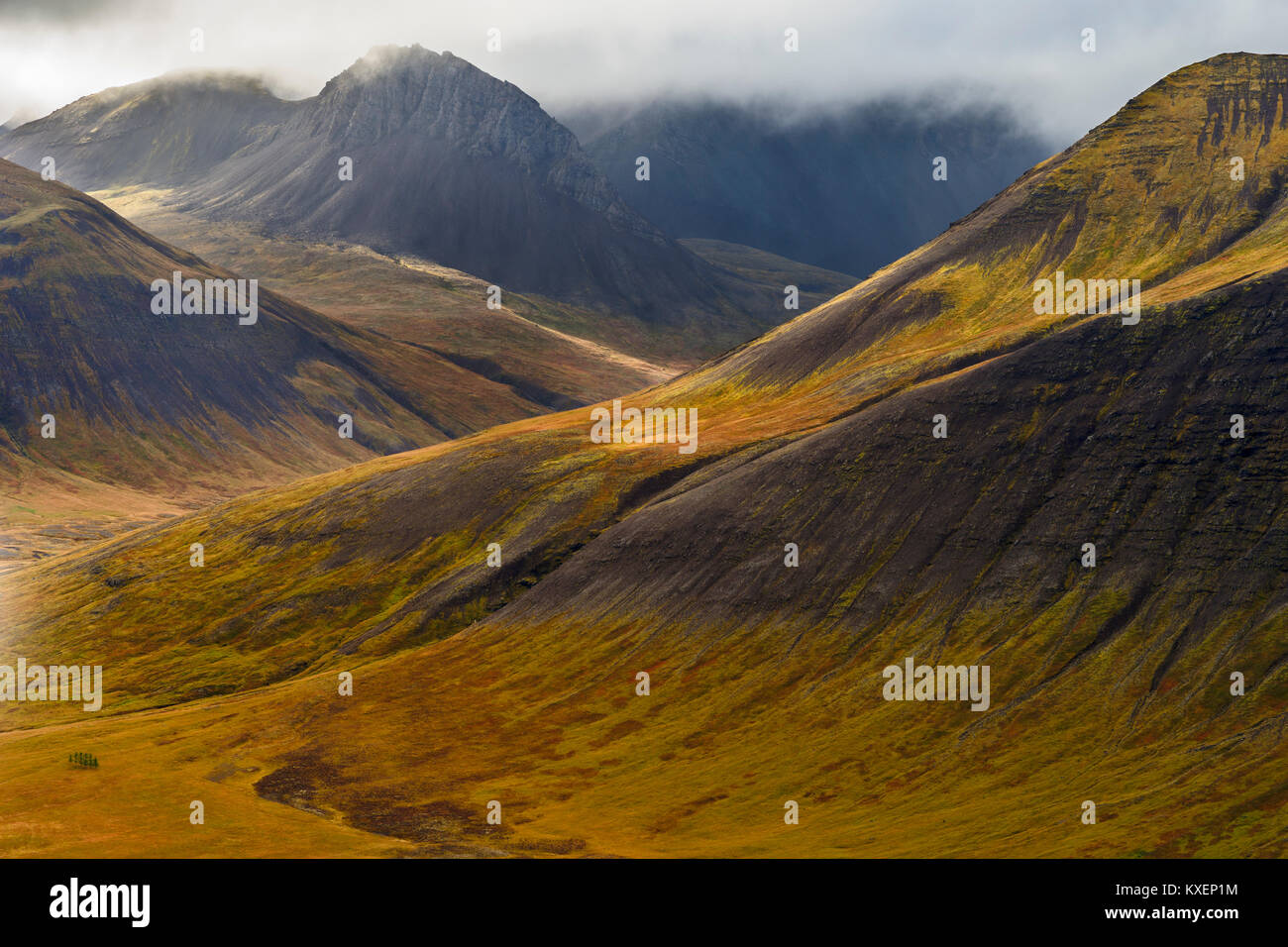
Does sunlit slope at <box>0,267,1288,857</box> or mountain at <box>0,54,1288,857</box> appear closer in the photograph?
sunlit slope at <box>0,267,1288,857</box>

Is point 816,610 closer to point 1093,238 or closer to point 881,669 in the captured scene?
point 881,669

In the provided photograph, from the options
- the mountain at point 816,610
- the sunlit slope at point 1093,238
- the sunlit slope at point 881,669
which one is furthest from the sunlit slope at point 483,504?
the sunlit slope at point 881,669

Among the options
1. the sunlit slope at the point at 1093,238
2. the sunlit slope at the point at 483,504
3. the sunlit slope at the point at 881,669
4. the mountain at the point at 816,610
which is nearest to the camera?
the sunlit slope at the point at 881,669

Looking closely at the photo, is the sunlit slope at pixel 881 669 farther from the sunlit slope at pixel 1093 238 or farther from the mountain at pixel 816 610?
the sunlit slope at pixel 1093 238

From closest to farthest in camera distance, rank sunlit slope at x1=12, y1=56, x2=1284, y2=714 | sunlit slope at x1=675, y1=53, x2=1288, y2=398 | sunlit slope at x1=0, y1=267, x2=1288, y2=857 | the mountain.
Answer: sunlit slope at x1=0, y1=267, x2=1288, y2=857 < the mountain < sunlit slope at x1=12, y1=56, x2=1284, y2=714 < sunlit slope at x1=675, y1=53, x2=1288, y2=398

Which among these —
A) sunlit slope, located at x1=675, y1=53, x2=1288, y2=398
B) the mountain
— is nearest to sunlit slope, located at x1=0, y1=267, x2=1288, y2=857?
the mountain

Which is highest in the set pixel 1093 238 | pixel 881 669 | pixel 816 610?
pixel 1093 238

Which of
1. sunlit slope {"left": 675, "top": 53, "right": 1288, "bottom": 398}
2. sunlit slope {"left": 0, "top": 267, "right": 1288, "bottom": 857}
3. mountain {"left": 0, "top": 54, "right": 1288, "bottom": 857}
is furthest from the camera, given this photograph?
sunlit slope {"left": 675, "top": 53, "right": 1288, "bottom": 398}

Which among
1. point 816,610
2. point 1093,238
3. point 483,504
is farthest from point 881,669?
point 1093,238

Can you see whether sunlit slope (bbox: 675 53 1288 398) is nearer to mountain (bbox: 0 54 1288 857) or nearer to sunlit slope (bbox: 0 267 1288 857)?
mountain (bbox: 0 54 1288 857)

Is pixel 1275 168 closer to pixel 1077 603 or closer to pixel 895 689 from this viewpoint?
pixel 1077 603
